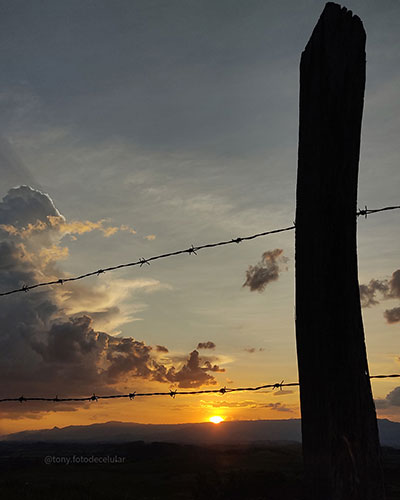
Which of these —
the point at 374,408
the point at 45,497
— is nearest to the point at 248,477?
the point at 45,497

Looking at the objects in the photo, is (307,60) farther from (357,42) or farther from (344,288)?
(344,288)

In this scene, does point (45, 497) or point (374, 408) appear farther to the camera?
point (45, 497)

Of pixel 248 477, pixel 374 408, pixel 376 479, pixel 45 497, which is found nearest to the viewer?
pixel 376 479

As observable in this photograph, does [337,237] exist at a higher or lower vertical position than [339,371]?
higher

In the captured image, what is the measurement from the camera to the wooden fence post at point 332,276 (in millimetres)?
2645

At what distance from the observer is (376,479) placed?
2.62 metres

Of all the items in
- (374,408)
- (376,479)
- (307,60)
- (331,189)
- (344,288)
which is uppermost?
(307,60)

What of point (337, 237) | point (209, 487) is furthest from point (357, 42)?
point (209, 487)

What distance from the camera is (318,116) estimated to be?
296 cm

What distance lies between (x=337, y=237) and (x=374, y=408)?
964mm

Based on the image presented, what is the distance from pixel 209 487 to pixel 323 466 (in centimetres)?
1858

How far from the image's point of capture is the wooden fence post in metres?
2.64

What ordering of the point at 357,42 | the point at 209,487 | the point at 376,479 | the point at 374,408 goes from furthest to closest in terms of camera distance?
the point at 209,487 < the point at 357,42 < the point at 374,408 < the point at 376,479

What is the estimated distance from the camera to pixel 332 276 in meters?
2.83
